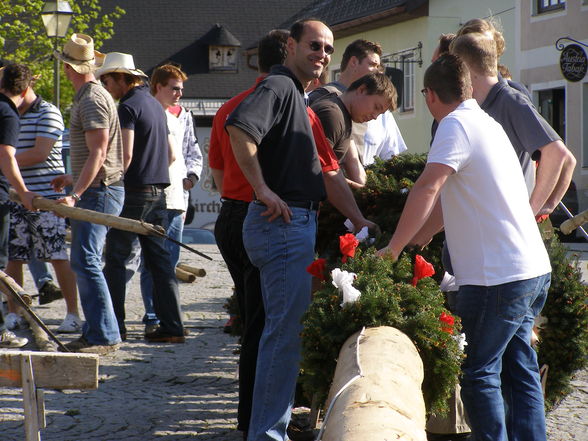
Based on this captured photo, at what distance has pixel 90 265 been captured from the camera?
23.5 ft

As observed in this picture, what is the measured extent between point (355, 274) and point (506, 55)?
2501 cm

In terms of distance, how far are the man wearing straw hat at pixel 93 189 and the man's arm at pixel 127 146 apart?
0.06 m

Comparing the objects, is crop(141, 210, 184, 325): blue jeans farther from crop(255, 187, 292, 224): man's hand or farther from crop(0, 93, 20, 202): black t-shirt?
crop(255, 187, 292, 224): man's hand

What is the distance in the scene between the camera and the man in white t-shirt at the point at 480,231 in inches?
163

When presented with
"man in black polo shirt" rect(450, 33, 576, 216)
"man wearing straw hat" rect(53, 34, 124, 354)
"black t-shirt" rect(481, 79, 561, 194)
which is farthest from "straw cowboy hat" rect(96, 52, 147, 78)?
"black t-shirt" rect(481, 79, 561, 194)

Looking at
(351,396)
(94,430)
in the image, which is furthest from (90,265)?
(351,396)

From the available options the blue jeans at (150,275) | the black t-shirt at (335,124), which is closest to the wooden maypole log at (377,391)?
the black t-shirt at (335,124)

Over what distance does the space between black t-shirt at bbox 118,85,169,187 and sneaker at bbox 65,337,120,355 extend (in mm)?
1266

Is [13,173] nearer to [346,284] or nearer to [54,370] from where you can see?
[346,284]

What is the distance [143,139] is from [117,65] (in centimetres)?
64

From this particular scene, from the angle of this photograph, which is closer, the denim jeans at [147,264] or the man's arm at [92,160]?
the man's arm at [92,160]

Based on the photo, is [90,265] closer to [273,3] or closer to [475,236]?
[475,236]

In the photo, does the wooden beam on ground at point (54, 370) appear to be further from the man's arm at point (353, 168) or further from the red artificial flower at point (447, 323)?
the man's arm at point (353, 168)

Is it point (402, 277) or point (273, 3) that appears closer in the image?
point (402, 277)
